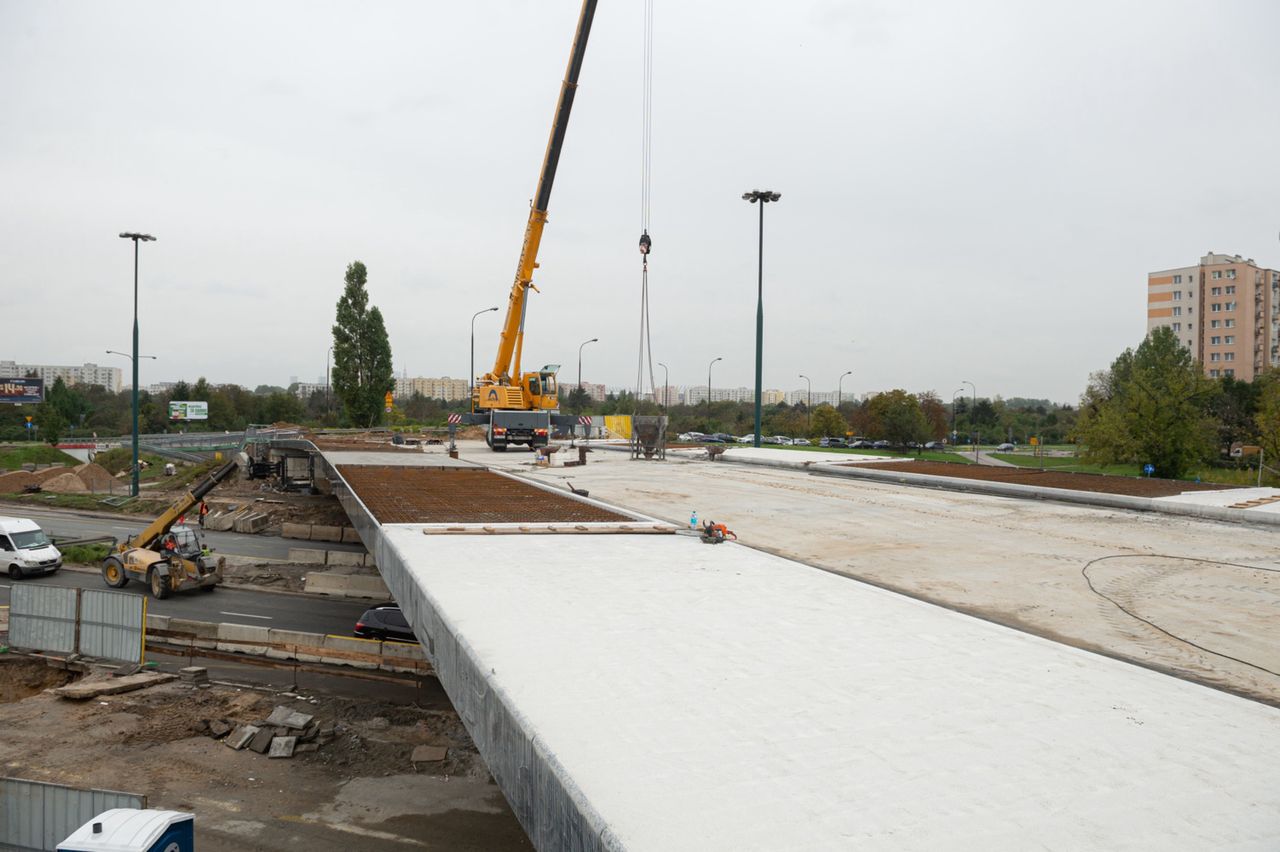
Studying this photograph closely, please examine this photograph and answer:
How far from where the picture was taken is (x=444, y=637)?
724 cm

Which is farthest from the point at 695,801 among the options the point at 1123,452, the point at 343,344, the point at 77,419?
the point at 77,419

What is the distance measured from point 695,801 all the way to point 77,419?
384ft

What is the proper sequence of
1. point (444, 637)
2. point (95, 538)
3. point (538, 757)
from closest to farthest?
point (538, 757), point (444, 637), point (95, 538)

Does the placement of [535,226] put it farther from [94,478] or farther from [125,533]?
[94,478]

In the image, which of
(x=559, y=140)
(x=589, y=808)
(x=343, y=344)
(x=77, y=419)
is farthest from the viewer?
(x=77, y=419)

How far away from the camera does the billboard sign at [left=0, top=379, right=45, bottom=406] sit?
81500mm

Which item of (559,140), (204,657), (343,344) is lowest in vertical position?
(204,657)

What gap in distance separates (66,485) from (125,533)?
55.4 ft

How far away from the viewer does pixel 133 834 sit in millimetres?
6152

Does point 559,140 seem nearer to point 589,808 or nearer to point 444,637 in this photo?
point 444,637

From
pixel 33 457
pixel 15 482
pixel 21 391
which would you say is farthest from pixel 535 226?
pixel 21 391

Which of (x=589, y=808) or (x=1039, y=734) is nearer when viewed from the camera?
(x=589, y=808)

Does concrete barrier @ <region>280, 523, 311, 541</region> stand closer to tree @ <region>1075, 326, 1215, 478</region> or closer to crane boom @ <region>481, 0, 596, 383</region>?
crane boom @ <region>481, 0, 596, 383</region>

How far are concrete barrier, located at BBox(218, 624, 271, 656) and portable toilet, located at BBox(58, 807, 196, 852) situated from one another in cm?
Result: 1016
